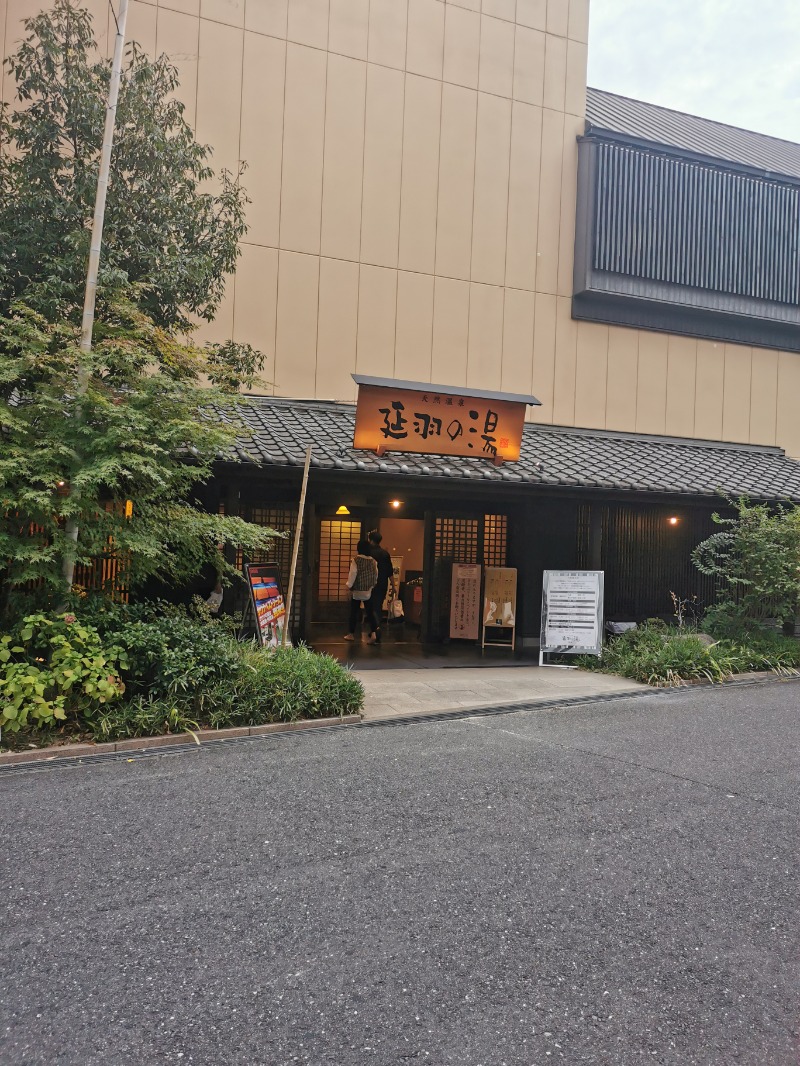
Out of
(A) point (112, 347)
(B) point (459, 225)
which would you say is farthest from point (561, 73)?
(A) point (112, 347)

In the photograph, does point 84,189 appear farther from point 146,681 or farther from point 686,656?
point 686,656

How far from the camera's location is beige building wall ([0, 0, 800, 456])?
38.3ft

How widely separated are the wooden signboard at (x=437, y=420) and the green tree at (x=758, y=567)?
11.2ft

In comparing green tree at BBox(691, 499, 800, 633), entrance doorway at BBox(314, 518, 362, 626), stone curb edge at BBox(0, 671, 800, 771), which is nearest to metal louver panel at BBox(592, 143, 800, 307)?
green tree at BBox(691, 499, 800, 633)

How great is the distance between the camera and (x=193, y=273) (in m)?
8.04

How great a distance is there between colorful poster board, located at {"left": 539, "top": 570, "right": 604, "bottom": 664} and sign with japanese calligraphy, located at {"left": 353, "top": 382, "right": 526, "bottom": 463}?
211 centimetres

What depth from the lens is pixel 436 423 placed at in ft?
36.0

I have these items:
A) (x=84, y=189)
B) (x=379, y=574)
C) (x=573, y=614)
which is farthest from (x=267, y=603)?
(x=84, y=189)

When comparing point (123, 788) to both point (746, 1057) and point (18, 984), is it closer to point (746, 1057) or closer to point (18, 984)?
point (18, 984)

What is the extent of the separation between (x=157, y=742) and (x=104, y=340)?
3659mm

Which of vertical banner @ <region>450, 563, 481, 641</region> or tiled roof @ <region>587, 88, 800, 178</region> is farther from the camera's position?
tiled roof @ <region>587, 88, 800, 178</region>

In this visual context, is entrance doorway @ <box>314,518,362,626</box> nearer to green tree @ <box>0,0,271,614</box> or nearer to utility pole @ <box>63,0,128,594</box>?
green tree @ <box>0,0,271,614</box>

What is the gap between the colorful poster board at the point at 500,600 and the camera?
1247 cm

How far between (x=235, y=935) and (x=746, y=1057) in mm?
2043
